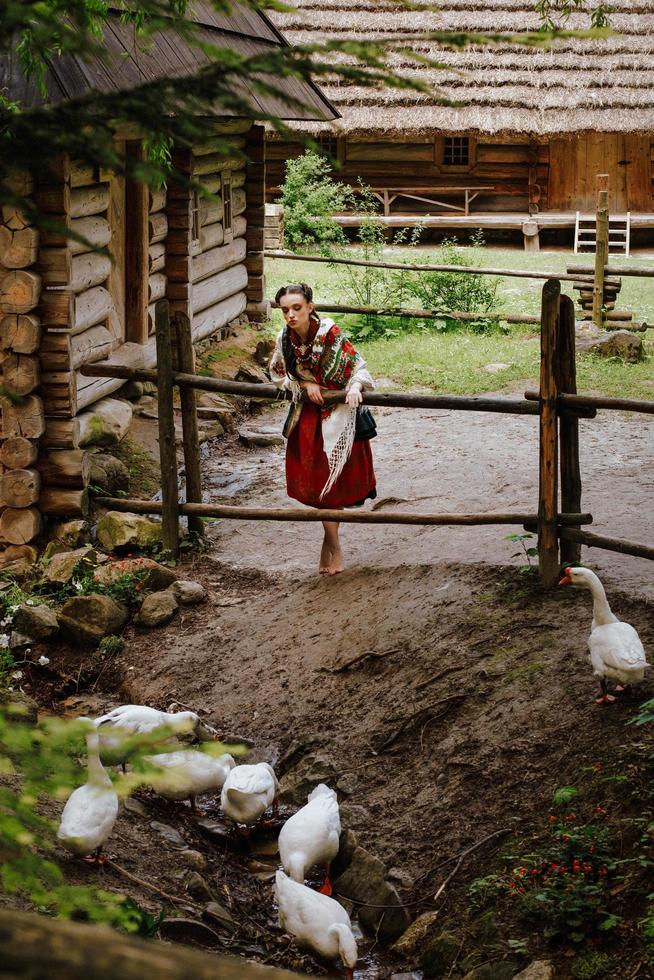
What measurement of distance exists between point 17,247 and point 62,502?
1.61m

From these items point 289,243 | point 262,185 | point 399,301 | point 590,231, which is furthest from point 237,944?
point 590,231

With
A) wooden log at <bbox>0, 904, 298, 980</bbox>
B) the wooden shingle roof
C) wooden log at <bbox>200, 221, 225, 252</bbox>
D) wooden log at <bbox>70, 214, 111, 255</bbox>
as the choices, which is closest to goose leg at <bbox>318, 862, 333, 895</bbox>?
the wooden shingle roof

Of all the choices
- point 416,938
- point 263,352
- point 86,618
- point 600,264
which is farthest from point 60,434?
point 600,264

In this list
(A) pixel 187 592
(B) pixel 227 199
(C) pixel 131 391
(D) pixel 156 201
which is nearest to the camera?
(A) pixel 187 592

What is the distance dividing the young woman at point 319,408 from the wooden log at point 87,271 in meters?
1.56

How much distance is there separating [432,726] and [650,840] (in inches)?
58.1

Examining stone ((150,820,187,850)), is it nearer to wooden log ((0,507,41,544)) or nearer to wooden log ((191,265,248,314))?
wooden log ((0,507,41,544))

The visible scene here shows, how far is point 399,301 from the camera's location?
14.9 m

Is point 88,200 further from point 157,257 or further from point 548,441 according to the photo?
point 548,441

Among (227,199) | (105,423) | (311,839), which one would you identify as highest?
(227,199)

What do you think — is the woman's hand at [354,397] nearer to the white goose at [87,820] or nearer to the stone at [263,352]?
the white goose at [87,820]

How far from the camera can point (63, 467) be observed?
7203 millimetres

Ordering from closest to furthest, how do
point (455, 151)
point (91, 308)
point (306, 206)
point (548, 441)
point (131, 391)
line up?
1. point (548, 441)
2. point (91, 308)
3. point (131, 391)
4. point (306, 206)
5. point (455, 151)

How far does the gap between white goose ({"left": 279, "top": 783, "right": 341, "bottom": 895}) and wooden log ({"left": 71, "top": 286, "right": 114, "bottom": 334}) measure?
385 cm
